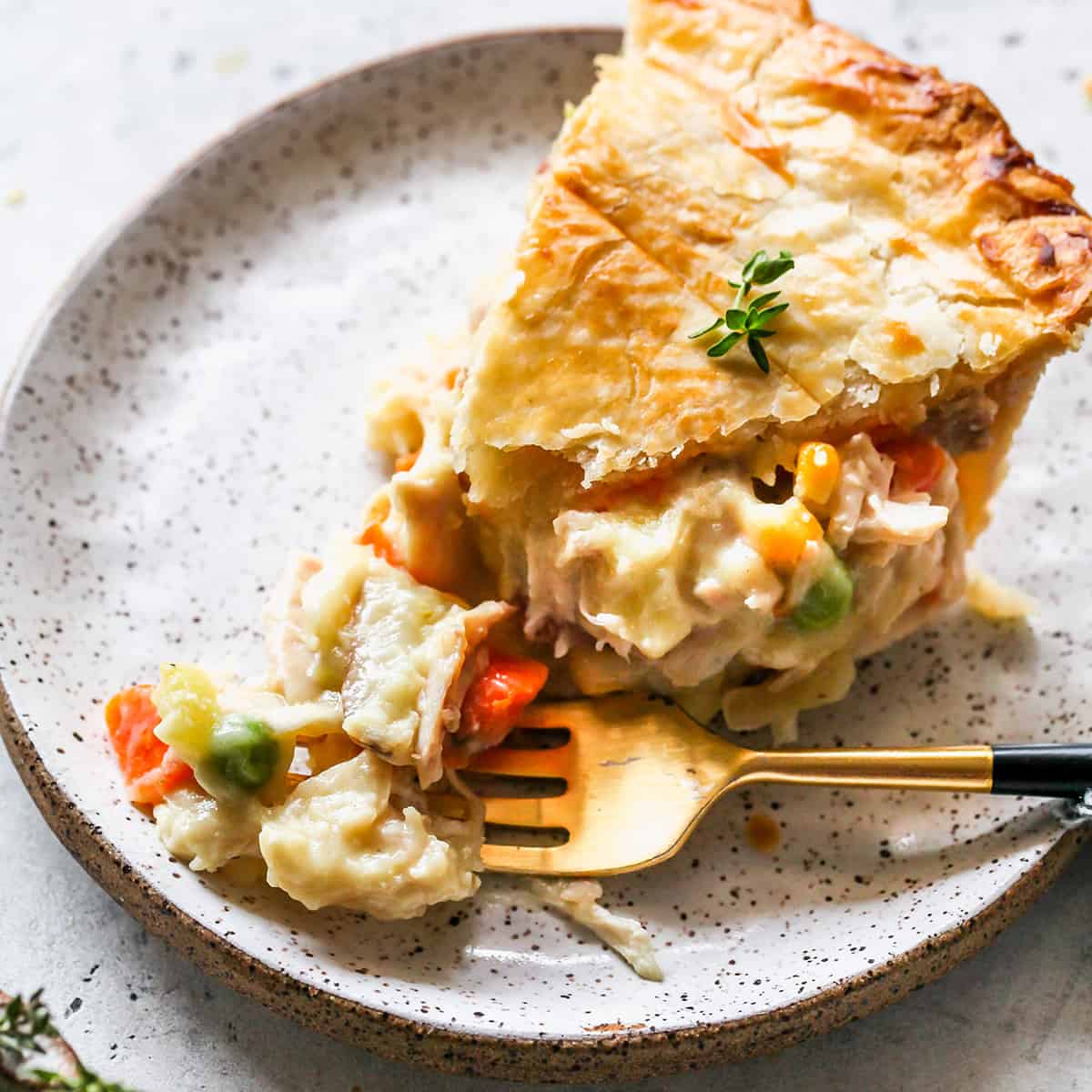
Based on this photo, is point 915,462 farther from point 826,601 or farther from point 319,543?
point 319,543

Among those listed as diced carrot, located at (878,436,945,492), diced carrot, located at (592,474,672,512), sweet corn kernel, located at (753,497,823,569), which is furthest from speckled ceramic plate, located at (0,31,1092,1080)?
diced carrot, located at (592,474,672,512)

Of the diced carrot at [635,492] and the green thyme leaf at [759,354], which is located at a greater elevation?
the green thyme leaf at [759,354]

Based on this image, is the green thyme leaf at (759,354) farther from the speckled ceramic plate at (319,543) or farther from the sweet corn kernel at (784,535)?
the speckled ceramic plate at (319,543)

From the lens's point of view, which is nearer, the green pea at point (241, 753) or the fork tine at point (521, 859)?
the green pea at point (241, 753)

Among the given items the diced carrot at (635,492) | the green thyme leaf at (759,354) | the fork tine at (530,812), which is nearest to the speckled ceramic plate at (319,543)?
the fork tine at (530,812)

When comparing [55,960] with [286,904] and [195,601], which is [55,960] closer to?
[286,904]

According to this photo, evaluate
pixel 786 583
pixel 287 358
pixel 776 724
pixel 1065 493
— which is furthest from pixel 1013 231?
pixel 287 358
